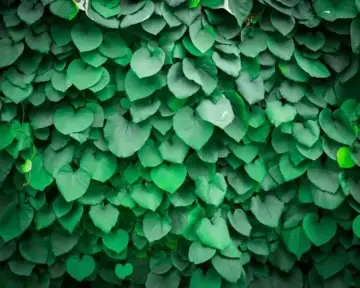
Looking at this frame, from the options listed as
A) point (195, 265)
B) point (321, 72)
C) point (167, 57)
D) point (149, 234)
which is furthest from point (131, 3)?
point (195, 265)

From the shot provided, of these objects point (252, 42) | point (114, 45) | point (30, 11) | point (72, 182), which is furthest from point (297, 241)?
point (30, 11)

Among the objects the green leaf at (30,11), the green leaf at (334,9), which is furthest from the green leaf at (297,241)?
the green leaf at (30,11)

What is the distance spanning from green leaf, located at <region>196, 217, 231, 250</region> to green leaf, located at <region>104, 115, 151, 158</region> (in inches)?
14.9

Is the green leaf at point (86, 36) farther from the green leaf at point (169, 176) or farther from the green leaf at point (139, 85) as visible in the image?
the green leaf at point (169, 176)

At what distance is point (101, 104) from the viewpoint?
1.90m

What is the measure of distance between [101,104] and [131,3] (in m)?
0.39

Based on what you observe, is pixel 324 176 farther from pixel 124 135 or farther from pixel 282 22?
pixel 124 135

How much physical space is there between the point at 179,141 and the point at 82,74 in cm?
43

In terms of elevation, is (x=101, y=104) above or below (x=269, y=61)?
below

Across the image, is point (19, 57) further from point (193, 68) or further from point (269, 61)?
point (269, 61)

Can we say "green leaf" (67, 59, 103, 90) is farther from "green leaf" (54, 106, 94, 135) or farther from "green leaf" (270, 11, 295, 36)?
"green leaf" (270, 11, 295, 36)

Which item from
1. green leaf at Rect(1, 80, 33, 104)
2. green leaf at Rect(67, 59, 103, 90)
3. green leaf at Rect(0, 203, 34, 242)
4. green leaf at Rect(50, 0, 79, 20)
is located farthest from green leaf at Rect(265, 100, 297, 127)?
green leaf at Rect(0, 203, 34, 242)

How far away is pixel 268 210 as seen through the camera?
195 centimetres

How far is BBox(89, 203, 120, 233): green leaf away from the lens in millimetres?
1893
